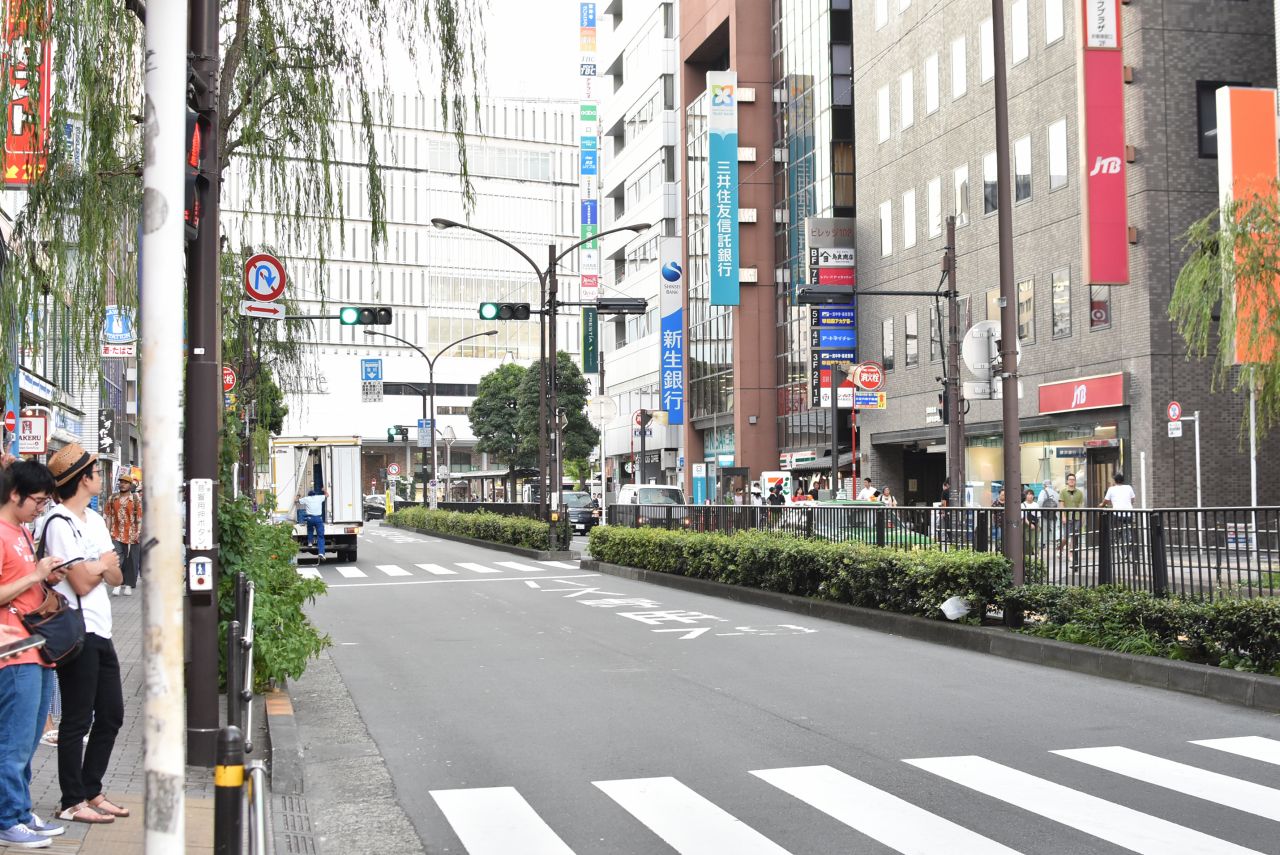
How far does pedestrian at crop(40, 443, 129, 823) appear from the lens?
6.13 m

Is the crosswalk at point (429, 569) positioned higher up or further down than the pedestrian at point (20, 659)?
further down

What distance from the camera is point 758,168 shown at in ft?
188

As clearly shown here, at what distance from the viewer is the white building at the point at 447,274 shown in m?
102

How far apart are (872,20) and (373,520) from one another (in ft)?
144

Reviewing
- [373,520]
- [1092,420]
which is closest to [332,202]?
[1092,420]

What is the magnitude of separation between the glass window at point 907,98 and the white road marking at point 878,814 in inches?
1516

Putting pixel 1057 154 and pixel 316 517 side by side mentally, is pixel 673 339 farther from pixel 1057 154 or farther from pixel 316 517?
pixel 316 517

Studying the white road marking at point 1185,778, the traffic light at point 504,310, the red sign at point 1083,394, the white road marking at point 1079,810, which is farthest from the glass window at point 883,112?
the white road marking at point 1079,810

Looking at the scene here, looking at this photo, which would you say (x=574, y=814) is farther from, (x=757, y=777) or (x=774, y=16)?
(x=774, y=16)

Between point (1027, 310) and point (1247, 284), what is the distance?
14611mm

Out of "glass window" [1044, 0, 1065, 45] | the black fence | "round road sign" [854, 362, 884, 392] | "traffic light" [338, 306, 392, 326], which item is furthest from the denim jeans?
"glass window" [1044, 0, 1065, 45]

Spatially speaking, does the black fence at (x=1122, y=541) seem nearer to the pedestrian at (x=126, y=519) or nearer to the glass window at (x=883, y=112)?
the pedestrian at (x=126, y=519)

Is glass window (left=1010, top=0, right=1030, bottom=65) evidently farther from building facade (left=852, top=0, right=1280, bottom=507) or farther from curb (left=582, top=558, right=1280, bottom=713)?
curb (left=582, top=558, right=1280, bottom=713)

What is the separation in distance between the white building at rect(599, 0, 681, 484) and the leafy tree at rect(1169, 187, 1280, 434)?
42.2 metres
